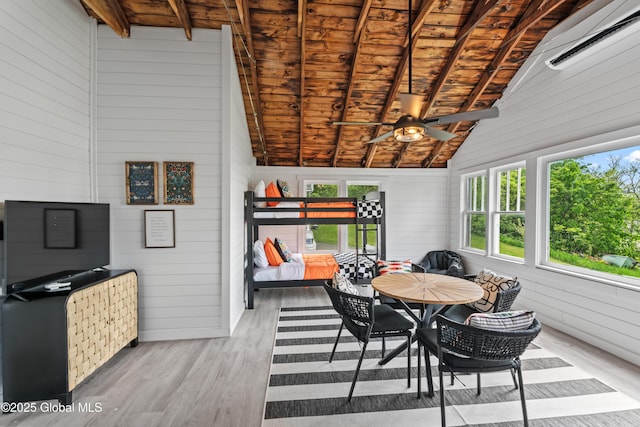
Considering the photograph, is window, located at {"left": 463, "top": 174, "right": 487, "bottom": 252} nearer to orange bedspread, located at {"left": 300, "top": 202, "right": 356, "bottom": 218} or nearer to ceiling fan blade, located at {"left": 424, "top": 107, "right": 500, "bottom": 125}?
orange bedspread, located at {"left": 300, "top": 202, "right": 356, "bottom": 218}

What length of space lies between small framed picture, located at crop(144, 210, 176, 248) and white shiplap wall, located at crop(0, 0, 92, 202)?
25.7 inches

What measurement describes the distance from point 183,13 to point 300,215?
9.51ft

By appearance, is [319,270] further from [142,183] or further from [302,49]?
[302,49]

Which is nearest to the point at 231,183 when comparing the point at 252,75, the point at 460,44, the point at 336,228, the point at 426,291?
the point at 252,75

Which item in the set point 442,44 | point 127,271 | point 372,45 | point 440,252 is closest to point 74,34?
point 127,271

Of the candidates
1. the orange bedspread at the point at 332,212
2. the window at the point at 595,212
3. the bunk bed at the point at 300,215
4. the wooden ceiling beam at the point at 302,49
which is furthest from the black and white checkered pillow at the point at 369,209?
the window at the point at 595,212

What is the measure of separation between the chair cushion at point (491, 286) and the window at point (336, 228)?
10.7ft

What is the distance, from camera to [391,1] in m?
3.14

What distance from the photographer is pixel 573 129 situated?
3.27m

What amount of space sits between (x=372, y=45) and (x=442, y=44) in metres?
0.94

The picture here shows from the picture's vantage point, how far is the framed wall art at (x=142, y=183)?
121 inches

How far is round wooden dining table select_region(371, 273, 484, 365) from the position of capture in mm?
2137

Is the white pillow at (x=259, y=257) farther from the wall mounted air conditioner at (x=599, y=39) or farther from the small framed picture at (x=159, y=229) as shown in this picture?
the wall mounted air conditioner at (x=599, y=39)

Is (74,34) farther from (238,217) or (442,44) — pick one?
(442,44)
